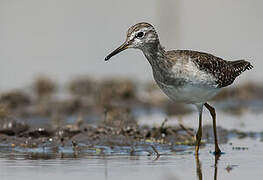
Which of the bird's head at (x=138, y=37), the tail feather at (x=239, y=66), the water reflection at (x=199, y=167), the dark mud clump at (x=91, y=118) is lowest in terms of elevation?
the water reflection at (x=199, y=167)

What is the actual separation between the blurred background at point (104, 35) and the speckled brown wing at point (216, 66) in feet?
16.3

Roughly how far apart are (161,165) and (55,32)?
33.0 feet

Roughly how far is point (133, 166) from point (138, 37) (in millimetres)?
2085

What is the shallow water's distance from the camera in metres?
9.18

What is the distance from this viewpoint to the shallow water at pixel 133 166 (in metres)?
9.18

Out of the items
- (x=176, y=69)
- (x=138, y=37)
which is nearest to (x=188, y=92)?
(x=176, y=69)

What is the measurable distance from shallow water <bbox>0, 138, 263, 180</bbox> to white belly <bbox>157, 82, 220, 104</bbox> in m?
0.82

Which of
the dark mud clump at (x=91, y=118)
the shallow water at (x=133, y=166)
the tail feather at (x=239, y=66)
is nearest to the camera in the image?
the shallow water at (x=133, y=166)

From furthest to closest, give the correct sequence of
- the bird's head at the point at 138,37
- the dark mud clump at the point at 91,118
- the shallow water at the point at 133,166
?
the dark mud clump at the point at 91,118 < the bird's head at the point at 138,37 < the shallow water at the point at 133,166

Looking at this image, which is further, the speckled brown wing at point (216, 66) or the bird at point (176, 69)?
the speckled brown wing at point (216, 66)

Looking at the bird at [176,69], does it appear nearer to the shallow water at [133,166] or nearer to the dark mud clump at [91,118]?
the shallow water at [133,166]

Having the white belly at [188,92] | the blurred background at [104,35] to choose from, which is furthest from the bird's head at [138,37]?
the blurred background at [104,35]

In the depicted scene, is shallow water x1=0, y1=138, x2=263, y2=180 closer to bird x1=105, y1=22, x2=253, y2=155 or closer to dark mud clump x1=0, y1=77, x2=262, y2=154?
bird x1=105, y1=22, x2=253, y2=155

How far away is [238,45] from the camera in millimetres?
18406
